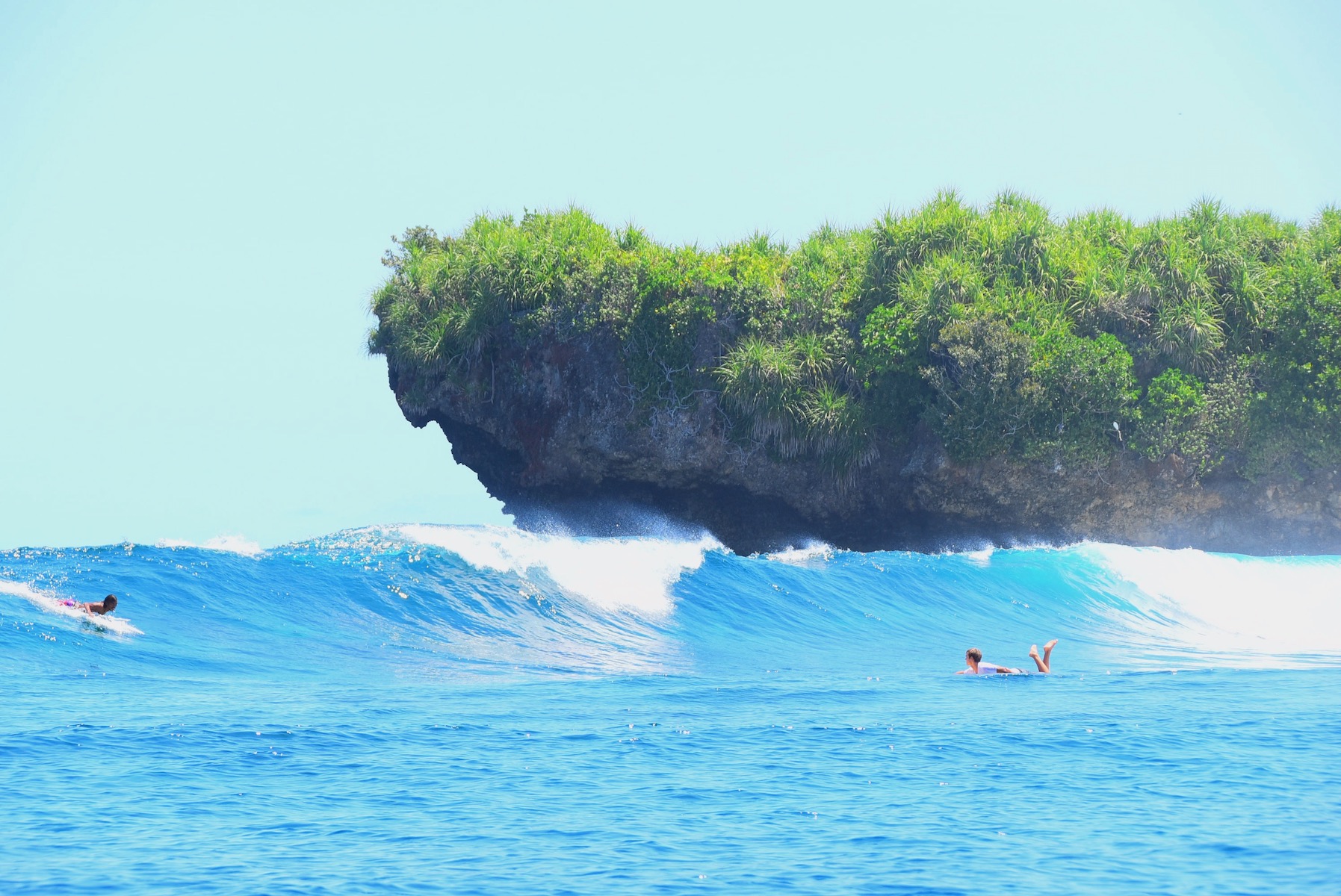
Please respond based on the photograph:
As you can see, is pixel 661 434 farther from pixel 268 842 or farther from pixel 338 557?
pixel 268 842


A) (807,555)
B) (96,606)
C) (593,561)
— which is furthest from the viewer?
(807,555)

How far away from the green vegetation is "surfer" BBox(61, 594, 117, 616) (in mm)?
13757

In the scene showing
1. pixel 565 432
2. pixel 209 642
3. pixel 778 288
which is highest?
pixel 778 288

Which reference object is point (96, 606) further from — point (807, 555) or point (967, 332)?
point (967, 332)

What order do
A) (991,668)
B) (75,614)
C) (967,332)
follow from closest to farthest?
(991,668) < (75,614) < (967,332)

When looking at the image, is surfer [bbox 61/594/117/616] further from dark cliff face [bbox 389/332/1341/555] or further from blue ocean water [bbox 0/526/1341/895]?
dark cliff face [bbox 389/332/1341/555]

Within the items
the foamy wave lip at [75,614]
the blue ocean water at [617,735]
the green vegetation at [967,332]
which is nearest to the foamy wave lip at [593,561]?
the blue ocean water at [617,735]

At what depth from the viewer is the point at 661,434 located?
1093 inches

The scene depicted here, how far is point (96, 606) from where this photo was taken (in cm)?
1611

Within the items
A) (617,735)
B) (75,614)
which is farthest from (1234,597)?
(75,614)

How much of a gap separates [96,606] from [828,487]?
16221mm

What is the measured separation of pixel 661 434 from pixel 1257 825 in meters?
20.4

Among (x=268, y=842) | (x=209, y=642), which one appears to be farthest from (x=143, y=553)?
(x=268, y=842)

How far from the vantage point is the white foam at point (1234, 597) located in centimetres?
1994
